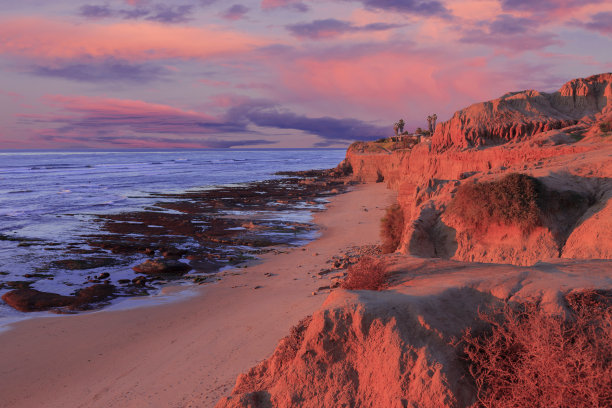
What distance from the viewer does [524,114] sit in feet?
98.3

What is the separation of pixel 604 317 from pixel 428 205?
9964 mm

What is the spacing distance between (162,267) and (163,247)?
487 centimetres

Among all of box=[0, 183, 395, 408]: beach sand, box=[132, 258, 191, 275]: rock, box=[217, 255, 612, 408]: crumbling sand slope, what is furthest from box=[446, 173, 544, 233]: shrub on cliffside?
box=[132, 258, 191, 275]: rock

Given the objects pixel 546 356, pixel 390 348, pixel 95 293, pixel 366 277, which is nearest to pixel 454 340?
pixel 390 348

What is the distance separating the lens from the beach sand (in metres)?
8.62

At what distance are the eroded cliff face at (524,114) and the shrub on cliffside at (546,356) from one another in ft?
83.0

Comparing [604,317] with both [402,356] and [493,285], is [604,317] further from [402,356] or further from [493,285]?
[402,356]

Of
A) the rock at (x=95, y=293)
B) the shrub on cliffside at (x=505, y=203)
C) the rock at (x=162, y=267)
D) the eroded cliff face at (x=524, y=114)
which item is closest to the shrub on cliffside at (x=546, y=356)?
the shrub on cliffside at (x=505, y=203)

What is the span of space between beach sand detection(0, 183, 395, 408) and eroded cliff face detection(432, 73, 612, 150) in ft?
63.0

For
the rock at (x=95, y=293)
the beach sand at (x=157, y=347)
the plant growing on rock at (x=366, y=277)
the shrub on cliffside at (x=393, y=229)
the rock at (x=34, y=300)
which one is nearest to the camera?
the plant growing on rock at (x=366, y=277)

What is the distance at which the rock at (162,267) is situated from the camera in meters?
19.0

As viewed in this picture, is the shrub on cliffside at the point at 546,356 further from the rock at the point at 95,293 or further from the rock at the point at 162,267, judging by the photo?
the rock at the point at 162,267

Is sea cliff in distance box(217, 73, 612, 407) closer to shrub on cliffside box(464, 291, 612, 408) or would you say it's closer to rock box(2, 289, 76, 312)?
shrub on cliffside box(464, 291, 612, 408)

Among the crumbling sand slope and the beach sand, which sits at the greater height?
the crumbling sand slope
